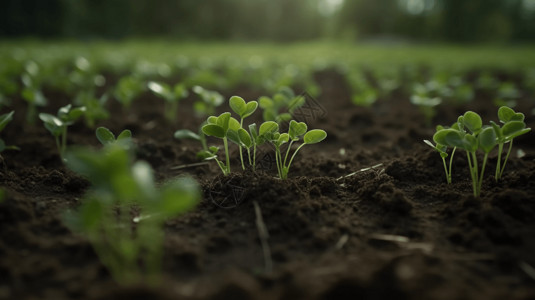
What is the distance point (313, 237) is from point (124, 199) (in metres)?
0.71

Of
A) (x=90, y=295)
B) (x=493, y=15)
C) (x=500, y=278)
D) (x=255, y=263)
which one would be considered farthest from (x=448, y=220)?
(x=493, y=15)

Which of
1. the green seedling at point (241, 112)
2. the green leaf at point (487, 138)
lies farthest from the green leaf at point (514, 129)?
the green seedling at point (241, 112)

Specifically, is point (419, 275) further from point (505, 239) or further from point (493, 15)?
point (493, 15)

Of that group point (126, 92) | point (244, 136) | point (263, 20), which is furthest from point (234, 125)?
point (263, 20)

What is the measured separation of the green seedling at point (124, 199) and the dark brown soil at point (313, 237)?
0.05m

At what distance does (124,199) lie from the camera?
117cm

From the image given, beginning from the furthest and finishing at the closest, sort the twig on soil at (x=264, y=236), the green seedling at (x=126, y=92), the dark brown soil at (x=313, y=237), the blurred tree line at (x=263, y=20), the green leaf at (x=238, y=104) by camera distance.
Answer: the blurred tree line at (x=263, y=20) < the green seedling at (x=126, y=92) < the green leaf at (x=238, y=104) < the twig on soil at (x=264, y=236) < the dark brown soil at (x=313, y=237)

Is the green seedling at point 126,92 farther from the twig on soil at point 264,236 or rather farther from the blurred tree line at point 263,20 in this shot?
the blurred tree line at point 263,20

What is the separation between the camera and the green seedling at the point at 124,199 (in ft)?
3.07

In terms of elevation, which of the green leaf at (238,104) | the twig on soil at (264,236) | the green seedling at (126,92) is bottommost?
the twig on soil at (264,236)

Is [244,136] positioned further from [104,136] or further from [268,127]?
[104,136]

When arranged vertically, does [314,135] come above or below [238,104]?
below

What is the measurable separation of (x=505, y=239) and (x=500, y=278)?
234mm

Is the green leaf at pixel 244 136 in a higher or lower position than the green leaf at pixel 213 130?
lower
